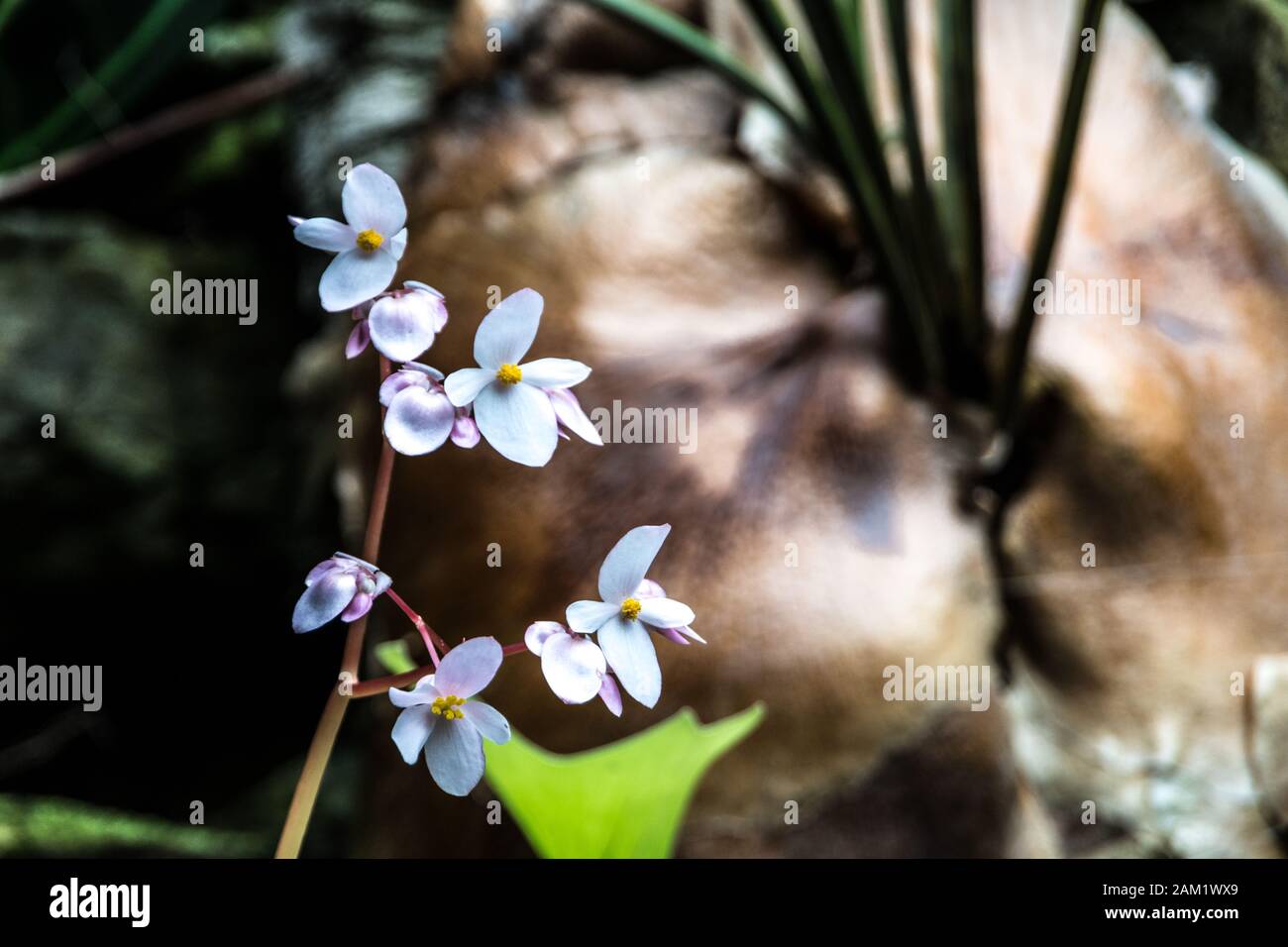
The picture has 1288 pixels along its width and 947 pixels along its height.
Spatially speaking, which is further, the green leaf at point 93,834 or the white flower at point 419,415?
the green leaf at point 93,834

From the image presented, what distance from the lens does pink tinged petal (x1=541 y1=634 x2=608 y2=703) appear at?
0.65 feet

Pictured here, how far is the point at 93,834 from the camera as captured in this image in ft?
2.19

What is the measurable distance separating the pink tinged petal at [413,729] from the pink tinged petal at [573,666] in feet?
0.10

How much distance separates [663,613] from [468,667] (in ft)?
0.15

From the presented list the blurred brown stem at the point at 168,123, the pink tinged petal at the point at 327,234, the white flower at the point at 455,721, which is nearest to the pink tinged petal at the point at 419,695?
the white flower at the point at 455,721

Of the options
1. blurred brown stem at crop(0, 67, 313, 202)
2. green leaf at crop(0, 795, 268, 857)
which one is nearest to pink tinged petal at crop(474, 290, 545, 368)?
green leaf at crop(0, 795, 268, 857)

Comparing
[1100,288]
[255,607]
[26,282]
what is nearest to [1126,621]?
[1100,288]

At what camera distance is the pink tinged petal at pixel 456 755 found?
0.21 metres

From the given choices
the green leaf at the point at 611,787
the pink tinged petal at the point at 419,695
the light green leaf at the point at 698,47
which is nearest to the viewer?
the pink tinged petal at the point at 419,695

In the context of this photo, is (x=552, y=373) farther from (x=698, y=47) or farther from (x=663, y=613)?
(x=698, y=47)

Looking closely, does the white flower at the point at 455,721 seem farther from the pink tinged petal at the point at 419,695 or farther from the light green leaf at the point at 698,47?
the light green leaf at the point at 698,47

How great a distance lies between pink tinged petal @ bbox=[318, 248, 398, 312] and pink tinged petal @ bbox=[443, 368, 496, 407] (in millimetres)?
27

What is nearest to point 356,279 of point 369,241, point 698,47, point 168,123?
point 369,241
